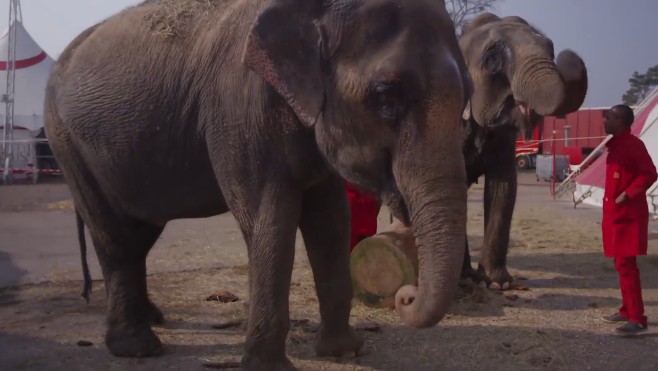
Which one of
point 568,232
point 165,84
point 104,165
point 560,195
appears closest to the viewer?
point 165,84

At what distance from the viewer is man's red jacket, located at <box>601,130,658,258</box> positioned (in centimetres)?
472

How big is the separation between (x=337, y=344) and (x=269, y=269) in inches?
35.0

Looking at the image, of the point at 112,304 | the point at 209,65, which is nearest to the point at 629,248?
the point at 209,65

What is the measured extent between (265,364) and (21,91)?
76.8 ft

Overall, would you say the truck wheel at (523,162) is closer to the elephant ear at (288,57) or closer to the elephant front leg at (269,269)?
the elephant front leg at (269,269)

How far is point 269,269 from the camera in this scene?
140 inches

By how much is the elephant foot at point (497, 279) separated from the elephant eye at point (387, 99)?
357 cm

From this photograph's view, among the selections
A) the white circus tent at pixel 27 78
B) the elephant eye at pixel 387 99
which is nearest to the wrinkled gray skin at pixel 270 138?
the elephant eye at pixel 387 99

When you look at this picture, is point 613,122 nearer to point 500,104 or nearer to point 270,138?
point 500,104

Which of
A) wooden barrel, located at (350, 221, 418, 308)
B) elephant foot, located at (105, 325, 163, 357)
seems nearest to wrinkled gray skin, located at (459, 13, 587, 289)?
wooden barrel, located at (350, 221, 418, 308)

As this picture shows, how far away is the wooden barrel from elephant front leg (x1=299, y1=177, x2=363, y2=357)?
1068 millimetres

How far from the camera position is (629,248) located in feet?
15.5

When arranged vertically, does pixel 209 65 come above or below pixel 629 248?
above

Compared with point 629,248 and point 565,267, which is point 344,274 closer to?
point 629,248
